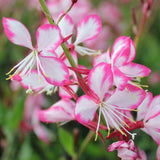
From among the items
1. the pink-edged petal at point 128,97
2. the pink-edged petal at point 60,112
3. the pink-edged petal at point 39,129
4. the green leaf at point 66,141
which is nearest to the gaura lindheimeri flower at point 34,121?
the pink-edged petal at point 39,129

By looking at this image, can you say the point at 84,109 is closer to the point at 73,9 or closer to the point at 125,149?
the point at 125,149

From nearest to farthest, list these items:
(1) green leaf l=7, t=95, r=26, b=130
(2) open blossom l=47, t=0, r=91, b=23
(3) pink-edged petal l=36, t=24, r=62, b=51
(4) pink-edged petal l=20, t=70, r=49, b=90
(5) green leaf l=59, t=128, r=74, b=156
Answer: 1. (3) pink-edged petal l=36, t=24, r=62, b=51
2. (4) pink-edged petal l=20, t=70, r=49, b=90
3. (5) green leaf l=59, t=128, r=74, b=156
4. (1) green leaf l=7, t=95, r=26, b=130
5. (2) open blossom l=47, t=0, r=91, b=23

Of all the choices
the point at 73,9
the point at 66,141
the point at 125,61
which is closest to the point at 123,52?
the point at 125,61

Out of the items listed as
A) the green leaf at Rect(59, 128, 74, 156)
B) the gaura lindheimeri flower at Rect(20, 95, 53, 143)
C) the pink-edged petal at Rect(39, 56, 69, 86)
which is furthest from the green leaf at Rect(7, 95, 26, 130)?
the pink-edged petal at Rect(39, 56, 69, 86)

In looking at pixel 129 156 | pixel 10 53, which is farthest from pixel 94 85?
pixel 10 53

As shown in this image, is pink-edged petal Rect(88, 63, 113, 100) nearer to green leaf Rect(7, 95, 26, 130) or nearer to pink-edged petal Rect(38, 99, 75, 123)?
pink-edged petal Rect(38, 99, 75, 123)

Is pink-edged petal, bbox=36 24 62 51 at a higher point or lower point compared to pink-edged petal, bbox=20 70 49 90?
higher

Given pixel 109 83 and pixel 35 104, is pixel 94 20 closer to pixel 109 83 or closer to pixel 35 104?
pixel 109 83
